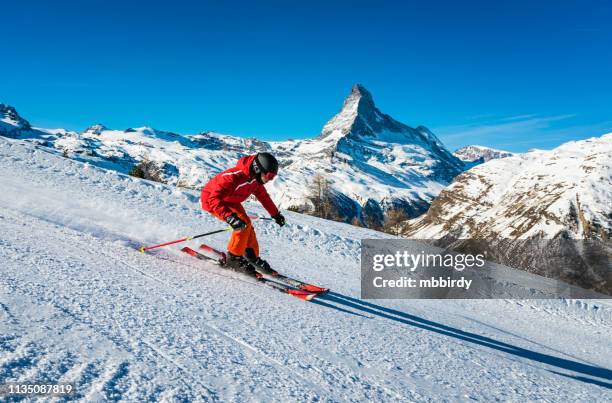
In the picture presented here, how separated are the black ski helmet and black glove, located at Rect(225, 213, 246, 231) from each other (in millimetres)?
910

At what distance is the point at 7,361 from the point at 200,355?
1467 millimetres

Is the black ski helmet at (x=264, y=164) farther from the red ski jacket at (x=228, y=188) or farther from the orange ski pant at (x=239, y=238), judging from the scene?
the orange ski pant at (x=239, y=238)

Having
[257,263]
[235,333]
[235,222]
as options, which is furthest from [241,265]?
[235,333]

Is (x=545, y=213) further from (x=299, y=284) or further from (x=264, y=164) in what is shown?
(x=264, y=164)

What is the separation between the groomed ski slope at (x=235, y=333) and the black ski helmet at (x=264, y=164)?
1954 millimetres

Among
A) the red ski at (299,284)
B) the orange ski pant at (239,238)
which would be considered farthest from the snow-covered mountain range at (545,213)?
the orange ski pant at (239,238)

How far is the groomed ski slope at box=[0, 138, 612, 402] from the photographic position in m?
3.25

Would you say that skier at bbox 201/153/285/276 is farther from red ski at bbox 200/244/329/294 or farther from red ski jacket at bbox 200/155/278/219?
red ski at bbox 200/244/329/294

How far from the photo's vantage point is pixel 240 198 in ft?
23.7

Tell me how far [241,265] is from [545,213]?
15742 cm

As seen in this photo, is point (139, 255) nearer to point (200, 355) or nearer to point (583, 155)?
point (200, 355)

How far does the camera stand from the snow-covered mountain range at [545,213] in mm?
119750

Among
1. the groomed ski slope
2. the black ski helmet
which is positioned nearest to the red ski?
the groomed ski slope

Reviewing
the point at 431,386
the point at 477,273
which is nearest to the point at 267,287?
the point at 431,386
